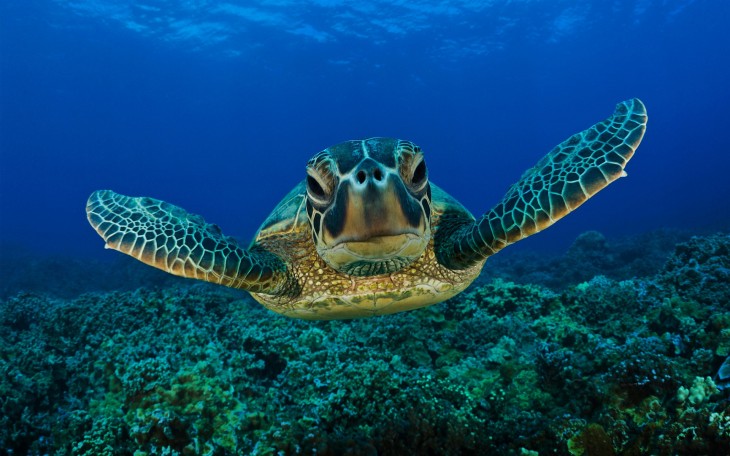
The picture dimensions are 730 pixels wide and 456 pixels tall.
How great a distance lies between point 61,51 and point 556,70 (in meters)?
64.5

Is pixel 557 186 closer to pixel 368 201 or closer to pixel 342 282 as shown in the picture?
pixel 368 201

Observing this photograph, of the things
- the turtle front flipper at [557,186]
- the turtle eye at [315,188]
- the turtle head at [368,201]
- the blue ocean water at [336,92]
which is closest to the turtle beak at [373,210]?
the turtle head at [368,201]

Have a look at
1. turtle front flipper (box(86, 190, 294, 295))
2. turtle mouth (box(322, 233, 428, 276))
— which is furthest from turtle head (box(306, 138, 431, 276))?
turtle front flipper (box(86, 190, 294, 295))

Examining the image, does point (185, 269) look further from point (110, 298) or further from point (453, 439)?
point (110, 298)

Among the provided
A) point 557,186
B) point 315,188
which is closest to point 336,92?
point 557,186

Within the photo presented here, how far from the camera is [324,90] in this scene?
57.5m

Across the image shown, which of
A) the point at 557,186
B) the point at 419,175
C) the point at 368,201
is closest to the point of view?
the point at 368,201

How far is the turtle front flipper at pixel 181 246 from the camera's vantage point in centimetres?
306

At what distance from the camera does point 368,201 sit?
2.06 metres

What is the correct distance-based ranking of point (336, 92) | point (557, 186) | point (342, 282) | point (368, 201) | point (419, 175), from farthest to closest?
point (336, 92), point (342, 282), point (557, 186), point (419, 175), point (368, 201)

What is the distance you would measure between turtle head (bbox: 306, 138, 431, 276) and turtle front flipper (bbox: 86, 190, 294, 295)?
2.89 ft

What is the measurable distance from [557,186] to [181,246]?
316cm

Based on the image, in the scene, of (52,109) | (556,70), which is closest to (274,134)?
(52,109)

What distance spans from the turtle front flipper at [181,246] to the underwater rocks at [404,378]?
36.1 inches
